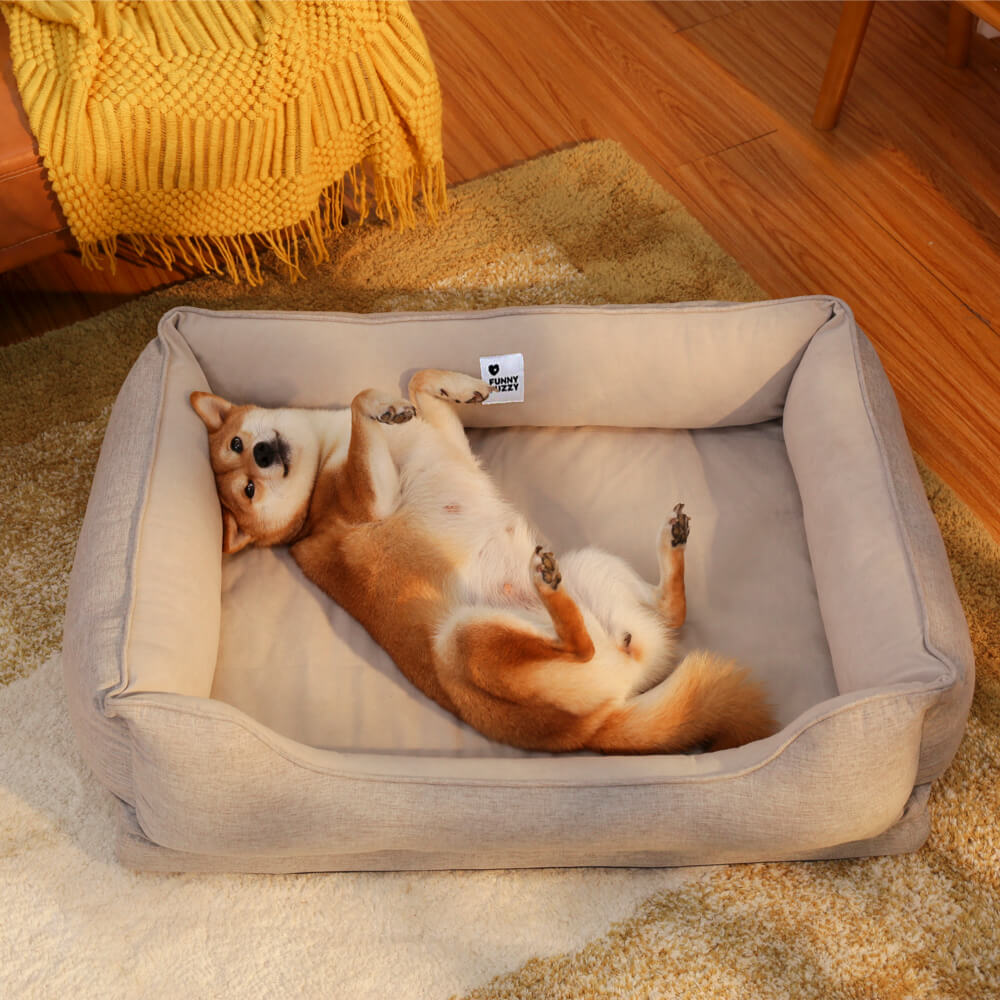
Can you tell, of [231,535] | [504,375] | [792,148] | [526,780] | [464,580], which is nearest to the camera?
[526,780]

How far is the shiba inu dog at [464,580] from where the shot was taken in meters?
1.60

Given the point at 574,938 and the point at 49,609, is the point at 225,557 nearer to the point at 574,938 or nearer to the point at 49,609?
the point at 49,609

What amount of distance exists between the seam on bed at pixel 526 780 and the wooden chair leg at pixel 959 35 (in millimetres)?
2116

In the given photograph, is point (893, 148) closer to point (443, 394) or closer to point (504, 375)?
point (504, 375)

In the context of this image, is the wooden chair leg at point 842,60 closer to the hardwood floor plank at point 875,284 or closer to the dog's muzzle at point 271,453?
the hardwood floor plank at point 875,284

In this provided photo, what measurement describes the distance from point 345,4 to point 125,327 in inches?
34.2

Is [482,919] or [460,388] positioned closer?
[482,919]

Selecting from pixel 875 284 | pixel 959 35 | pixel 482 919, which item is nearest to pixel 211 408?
pixel 482 919

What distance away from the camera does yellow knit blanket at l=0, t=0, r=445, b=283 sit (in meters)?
2.00

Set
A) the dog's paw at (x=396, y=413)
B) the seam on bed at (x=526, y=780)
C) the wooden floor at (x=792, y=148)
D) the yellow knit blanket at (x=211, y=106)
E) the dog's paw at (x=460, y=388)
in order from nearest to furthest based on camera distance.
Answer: the seam on bed at (x=526, y=780) < the dog's paw at (x=396, y=413) < the dog's paw at (x=460, y=388) < the yellow knit blanket at (x=211, y=106) < the wooden floor at (x=792, y=148)

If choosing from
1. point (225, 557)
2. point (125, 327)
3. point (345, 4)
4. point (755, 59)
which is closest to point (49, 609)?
point (225, 557)

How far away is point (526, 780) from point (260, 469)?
0.70 meters

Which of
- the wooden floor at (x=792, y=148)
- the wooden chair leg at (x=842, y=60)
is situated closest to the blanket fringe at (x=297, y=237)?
the wooden floor at (x=792, y=148)

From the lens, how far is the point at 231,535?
71.9 inches
